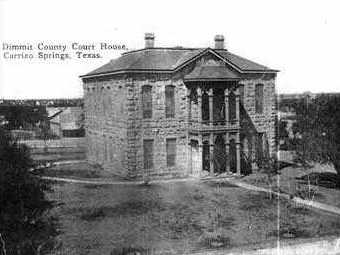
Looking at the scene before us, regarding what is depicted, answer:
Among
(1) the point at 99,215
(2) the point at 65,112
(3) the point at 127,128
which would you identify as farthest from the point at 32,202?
(2) the point at 65,112

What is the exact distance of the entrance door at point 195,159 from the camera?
1395 inches

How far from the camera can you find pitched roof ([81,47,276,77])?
1367 inches

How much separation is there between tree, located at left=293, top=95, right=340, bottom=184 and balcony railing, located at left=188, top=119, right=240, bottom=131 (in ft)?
17.7

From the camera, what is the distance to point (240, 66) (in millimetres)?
37594

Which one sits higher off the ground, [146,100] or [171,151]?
[146,100]

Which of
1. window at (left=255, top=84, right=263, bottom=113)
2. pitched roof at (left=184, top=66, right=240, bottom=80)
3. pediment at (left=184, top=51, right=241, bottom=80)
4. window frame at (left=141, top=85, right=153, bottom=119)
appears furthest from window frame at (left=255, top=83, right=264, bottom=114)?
window frame at (left=141, top=85, right=153, bottom=119)

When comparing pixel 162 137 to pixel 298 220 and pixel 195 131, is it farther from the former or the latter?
pixel 298 220

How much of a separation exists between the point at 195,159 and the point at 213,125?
2913mm

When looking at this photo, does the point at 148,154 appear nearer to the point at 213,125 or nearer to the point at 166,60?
the point at 213,125

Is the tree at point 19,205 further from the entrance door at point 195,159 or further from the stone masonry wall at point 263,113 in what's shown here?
the stone masonry wall at point 263,113

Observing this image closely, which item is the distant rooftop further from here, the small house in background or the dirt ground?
the small house in background

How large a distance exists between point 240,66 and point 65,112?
36746mm

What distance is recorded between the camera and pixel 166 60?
36.3 metres

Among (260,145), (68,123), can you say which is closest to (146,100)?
(260,145)
